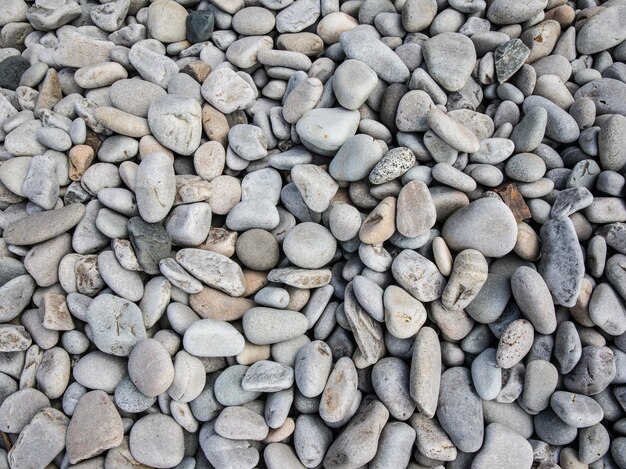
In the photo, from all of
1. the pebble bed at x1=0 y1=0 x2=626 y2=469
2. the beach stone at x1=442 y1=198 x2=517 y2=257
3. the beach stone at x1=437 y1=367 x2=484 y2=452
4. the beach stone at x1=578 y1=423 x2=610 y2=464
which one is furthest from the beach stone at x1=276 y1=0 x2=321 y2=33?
the beach stone at x1=578 y1=423 x2=610 y2=464

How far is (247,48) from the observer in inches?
59.3

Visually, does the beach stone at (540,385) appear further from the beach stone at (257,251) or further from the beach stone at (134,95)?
the beach stone at (134,95)

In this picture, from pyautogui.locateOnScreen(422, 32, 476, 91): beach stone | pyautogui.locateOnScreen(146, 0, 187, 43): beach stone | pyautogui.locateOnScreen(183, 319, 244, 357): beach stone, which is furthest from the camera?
pyautogui.locateOnScreen(146, 0, 187, 43): beach stone

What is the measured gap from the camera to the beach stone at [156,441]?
1107 mm

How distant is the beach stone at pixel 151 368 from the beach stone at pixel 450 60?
103 centimetres

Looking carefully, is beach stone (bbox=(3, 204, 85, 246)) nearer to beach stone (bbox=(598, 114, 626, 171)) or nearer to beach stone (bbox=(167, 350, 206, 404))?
beach stone (bbox=(167, 350, 206, 404))

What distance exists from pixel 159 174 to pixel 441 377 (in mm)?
853

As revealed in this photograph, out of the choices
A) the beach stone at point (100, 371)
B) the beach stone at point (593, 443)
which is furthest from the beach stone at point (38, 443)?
the beach stone at point (593, 443)

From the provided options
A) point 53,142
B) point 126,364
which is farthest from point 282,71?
point 126,364

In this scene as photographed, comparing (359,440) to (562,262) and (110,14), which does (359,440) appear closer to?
(562,262)

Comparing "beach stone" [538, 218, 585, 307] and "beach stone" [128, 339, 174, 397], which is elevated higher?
"beach stone" [538, 218, 585, 307]

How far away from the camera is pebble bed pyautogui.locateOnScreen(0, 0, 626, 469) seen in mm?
1110

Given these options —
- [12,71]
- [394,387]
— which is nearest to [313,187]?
[394,387]

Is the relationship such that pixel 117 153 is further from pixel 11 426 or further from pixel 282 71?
pixel 11 426
